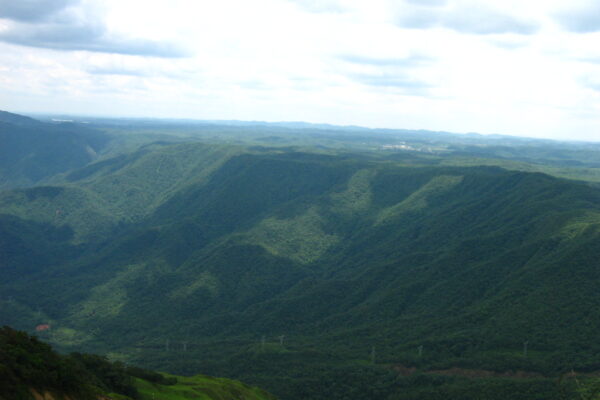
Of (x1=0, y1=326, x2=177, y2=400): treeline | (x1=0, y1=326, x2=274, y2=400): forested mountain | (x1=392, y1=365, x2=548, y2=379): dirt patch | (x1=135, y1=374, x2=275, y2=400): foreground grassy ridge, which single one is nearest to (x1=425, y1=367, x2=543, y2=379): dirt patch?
(x1=392, y1=365, x2=548, y2=379): dirt patch

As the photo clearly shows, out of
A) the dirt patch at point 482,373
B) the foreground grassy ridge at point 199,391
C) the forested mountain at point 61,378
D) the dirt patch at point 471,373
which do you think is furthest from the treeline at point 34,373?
the dirt patch at point 482,373

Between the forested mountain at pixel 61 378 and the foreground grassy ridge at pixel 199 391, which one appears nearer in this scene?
the forested mountain at pixel 61 378

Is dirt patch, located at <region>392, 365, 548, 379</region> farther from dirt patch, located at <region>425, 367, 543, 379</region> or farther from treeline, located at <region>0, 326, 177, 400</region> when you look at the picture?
treeline, located at <region>0, 326, 177, 400</region>

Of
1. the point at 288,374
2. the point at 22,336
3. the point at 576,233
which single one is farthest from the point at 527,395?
the point at 22,336

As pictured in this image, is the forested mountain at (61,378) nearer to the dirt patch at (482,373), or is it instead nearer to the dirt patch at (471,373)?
the dirt patch at (471,373)

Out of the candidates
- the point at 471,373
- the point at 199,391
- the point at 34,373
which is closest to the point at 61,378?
the point at 34,373

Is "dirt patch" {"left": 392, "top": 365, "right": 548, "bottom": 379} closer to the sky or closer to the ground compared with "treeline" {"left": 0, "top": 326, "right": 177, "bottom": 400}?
closer to the ground

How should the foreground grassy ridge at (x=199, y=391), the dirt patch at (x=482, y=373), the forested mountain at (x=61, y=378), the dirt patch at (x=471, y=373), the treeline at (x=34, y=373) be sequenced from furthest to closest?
the dirt patch at (x=471, y=373)
the dirt patch at (x=482, y=373)
the foreground grassy ridge at (x=199, y=391)
the forested mountain at (x=61, y=378)
the treeline at (x=34, y=373)

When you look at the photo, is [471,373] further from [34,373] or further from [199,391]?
[34,373]

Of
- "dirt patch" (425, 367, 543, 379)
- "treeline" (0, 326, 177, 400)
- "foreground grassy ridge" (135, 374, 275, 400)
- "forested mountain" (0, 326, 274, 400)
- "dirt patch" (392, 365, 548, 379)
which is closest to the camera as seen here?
"treeline" (0, 326, 177, 400)

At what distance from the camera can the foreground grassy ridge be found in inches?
3600

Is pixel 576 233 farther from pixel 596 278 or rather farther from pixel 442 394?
pixel 442 394

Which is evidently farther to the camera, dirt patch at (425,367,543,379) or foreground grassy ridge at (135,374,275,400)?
dirt patch at (425,367,543,379)

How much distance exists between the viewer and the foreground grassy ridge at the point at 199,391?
300 ft
